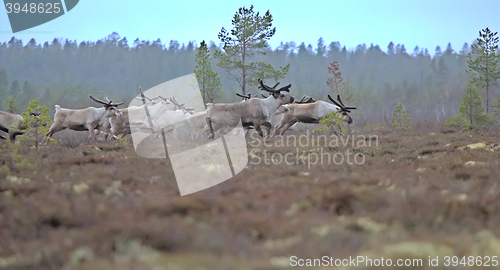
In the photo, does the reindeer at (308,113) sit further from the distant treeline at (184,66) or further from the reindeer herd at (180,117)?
the distant treeline at (184,66)

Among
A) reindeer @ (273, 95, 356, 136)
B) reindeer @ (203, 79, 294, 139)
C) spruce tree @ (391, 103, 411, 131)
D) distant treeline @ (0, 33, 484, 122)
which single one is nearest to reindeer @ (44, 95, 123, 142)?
reindeer @ (203, 79, 294, 139)

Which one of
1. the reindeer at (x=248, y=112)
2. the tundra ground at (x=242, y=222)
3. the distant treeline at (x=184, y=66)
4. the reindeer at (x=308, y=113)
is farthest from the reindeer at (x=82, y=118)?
the distant treeline at (x=184, y=66)

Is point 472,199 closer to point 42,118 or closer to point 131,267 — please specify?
point 131,267

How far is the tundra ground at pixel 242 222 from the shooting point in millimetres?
3107

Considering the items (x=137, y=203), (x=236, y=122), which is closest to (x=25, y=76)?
(x=236, y=122)

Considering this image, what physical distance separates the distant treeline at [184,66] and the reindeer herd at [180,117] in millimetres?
82025

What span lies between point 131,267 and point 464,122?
3076 cm

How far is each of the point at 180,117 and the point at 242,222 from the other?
58.2 ft

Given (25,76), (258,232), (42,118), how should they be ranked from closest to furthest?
(258,232) → (42,118) → (25,76)

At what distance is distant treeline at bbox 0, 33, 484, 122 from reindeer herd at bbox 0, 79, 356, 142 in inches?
3229

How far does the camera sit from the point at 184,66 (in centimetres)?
14762

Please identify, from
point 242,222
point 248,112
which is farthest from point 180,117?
point 242,222

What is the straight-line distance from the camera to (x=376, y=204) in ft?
15.1

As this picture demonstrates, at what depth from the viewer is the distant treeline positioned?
120 meters
